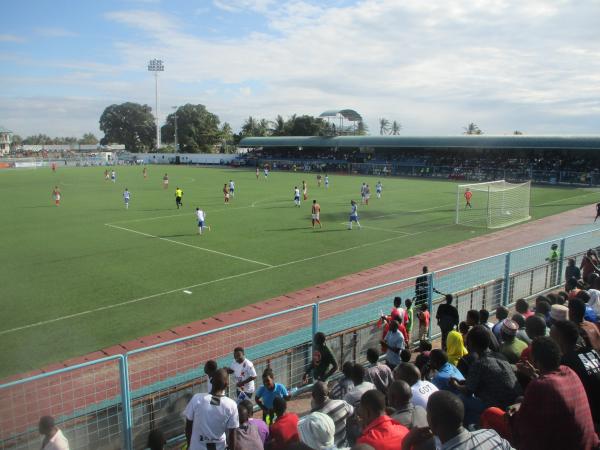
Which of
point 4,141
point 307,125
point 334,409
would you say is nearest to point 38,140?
point 4,141

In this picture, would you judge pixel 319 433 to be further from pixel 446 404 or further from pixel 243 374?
pixel 243 374

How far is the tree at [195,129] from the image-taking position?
11812cm

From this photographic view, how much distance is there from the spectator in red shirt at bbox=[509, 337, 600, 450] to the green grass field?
33.9ft

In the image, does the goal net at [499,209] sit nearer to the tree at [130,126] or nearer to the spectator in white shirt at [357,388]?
the spectator in white shirt at [357,388]

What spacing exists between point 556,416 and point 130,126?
150 metres

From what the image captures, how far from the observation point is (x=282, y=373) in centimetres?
834

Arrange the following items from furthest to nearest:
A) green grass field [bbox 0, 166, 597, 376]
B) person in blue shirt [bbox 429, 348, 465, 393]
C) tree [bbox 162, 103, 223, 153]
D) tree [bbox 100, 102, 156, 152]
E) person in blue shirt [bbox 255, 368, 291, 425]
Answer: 1. tree [bbox 100, 102, 156, 152]
2. tree [bbox 162, 103, 223, 153]
3. green grass field [bbox 0, 166, 597, 376]
4. person in blue shirt [bbox 255, 368, 291, 425]
5. person in blue shirt [bbox 429, 348, 465, 393]

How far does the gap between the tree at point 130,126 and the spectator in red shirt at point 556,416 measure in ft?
480

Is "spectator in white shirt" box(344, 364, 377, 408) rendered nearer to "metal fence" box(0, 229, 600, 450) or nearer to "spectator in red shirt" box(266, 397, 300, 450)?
"spectator in red shirt" box(266, 397, 300, 450)

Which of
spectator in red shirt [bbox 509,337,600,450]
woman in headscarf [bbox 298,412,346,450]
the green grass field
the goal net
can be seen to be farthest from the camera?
the goal net

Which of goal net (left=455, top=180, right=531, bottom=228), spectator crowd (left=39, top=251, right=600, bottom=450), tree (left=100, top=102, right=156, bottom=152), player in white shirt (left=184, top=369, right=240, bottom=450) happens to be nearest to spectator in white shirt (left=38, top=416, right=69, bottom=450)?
spectator crowd (left=39, top=251, right=600, bottom=450)

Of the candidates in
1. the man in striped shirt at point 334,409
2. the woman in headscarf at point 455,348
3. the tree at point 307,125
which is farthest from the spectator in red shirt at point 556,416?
the tree at point 307,125

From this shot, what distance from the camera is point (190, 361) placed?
10578 millimetres

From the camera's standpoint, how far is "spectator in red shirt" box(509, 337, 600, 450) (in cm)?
383
